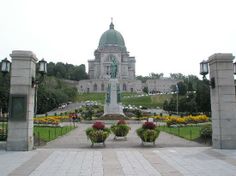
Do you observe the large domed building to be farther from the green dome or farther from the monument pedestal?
the monument pedestal

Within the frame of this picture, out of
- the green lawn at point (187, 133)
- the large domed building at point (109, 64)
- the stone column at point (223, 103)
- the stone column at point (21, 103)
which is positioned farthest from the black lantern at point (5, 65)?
the large domed building at point (109, 64)

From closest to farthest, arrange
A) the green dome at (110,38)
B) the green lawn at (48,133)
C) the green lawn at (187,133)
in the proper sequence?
the green lawn at (48,133) → the green lawn at (187,133) → the green dome at (110,38)

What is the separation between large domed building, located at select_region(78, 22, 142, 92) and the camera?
403 ft

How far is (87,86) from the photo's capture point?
127688mm

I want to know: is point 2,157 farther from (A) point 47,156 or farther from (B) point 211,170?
(B) point 211,170

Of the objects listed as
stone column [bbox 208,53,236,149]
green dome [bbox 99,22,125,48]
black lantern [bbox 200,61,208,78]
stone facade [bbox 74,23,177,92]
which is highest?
green dome [bbox 99,22,125,48]

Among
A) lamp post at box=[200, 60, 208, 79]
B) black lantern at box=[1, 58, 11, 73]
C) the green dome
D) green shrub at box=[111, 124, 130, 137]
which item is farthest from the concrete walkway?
the green dome

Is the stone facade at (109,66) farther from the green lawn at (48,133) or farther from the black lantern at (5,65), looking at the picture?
the black lantern at (5,65)

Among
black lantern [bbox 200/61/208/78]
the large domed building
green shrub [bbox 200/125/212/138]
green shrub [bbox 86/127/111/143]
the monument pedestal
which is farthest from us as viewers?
the large domed building

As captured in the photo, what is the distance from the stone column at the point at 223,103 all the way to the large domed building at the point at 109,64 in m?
106

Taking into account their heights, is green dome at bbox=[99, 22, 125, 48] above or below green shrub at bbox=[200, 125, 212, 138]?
above

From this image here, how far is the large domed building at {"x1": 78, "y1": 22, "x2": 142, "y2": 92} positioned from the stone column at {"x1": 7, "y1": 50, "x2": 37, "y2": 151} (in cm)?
10645

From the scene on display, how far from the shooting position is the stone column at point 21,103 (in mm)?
12750

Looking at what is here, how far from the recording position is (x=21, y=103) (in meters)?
12.9
